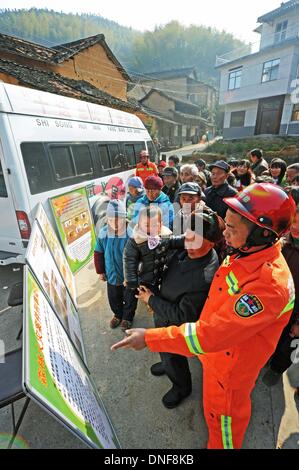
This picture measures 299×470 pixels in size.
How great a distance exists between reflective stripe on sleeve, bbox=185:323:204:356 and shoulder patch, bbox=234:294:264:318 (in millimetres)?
250

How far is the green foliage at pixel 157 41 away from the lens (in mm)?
57156

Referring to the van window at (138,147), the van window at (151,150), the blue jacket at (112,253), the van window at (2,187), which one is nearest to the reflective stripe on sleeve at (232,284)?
the blue jacket at (112,253)

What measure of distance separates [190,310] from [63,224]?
117 inches

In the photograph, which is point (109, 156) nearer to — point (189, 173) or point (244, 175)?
point (189, 173)

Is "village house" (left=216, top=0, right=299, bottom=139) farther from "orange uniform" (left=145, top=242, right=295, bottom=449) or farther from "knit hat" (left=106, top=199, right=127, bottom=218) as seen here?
"orange uniform" (left=145, top=242, right=295, bottom=449)

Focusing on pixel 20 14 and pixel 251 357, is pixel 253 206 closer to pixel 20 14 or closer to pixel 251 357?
pixel 251 357

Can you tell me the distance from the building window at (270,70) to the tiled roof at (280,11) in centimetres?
398

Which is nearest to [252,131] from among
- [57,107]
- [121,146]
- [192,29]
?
[121,146]

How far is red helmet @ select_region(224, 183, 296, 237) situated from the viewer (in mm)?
1146

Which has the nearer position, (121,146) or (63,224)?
(63,224)

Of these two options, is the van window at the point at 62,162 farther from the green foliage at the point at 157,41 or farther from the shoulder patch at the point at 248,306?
the green foliage at the point at 157,41

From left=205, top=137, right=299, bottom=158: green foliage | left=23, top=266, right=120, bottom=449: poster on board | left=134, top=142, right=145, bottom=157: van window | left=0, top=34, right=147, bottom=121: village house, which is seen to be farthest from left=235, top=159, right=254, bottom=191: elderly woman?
left=205, top=137, right=299, bottom=158: green foliage

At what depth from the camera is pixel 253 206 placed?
45.8 inches

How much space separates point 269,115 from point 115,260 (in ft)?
77.1
